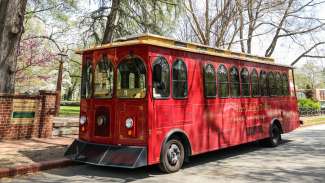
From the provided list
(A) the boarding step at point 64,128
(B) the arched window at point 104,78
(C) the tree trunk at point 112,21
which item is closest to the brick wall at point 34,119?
(A) the boarding step at point 64,128

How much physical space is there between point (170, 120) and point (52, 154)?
3.49 metres

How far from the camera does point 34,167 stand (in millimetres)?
8164

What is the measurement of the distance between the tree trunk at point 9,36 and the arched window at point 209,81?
22.0 ft

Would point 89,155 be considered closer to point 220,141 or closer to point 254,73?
point 220,141

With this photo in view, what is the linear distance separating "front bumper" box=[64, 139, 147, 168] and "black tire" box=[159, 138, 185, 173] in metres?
0.62

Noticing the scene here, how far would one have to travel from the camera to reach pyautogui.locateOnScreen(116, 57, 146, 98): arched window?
26.3ft

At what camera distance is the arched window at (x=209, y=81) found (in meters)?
9.66

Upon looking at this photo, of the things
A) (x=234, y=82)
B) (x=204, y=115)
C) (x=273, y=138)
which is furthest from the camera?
(x=273, y=138)

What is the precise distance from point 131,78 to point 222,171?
2.98 m

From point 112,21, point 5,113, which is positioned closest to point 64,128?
point 5,113

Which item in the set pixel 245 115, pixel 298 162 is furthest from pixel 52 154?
pixel 298 162

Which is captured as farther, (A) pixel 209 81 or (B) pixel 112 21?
(B) pixel 112 21

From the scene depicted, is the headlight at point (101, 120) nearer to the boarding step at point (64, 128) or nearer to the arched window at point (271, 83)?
the boarding step at point (64, 128)

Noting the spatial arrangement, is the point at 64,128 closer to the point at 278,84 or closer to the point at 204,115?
the point at 204,115
